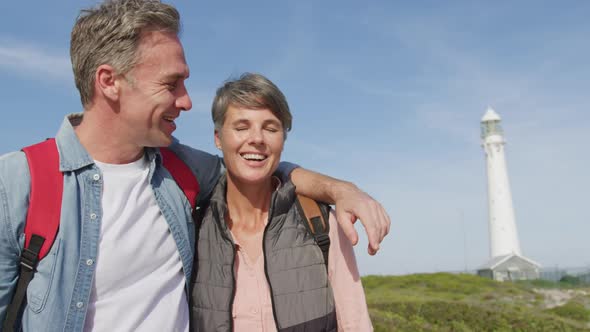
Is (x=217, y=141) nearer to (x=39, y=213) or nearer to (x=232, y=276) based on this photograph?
(x=232, y=276)

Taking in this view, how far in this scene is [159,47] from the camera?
3.14m

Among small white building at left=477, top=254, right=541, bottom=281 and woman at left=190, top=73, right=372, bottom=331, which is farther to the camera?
small white building at left=477, top=254, right=541, bottom=281

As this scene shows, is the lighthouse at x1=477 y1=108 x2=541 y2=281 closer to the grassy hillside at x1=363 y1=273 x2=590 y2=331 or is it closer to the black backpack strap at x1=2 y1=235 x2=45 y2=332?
the grassy hillside at x1=363 y1=273 x2=590 y2=331

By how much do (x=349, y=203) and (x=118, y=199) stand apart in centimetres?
123

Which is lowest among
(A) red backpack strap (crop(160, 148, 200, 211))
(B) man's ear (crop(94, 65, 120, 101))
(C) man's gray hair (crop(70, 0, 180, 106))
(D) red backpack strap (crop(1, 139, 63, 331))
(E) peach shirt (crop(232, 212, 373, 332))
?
(E) peach shirt (crop(232, 212, 373, 332))

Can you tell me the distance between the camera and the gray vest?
10.8ft

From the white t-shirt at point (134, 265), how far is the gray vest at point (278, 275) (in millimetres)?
191

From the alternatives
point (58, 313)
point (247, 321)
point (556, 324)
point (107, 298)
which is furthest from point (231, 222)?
point (556, 324)

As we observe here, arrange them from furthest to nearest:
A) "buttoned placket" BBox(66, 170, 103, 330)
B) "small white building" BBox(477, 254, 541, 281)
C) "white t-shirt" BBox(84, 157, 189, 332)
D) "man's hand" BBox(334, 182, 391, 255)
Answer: "small white building" BBox(477, 254, 541, 281) < "man's hand" BBox(334, 182, 391, 255) < "white t-shirt" BBox(84, 157, 189, 332) < "buttoned placket" BBox(66, 170, 103, 330)

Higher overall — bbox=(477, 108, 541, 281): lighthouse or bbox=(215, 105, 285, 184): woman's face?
bbox=(477, 108, 541, 281): lighthouse

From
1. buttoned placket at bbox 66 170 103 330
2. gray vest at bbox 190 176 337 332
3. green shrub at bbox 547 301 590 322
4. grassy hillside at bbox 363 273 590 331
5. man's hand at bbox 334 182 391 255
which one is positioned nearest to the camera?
buttoned placket at bbox 66 170 103 330

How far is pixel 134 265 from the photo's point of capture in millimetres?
2896

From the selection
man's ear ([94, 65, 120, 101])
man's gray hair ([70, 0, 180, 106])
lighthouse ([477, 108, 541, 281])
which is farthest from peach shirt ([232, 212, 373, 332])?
lighthouse ([477, 108, 541, 281])

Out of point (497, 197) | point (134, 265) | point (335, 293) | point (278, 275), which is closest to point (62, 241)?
point (134, 265)
